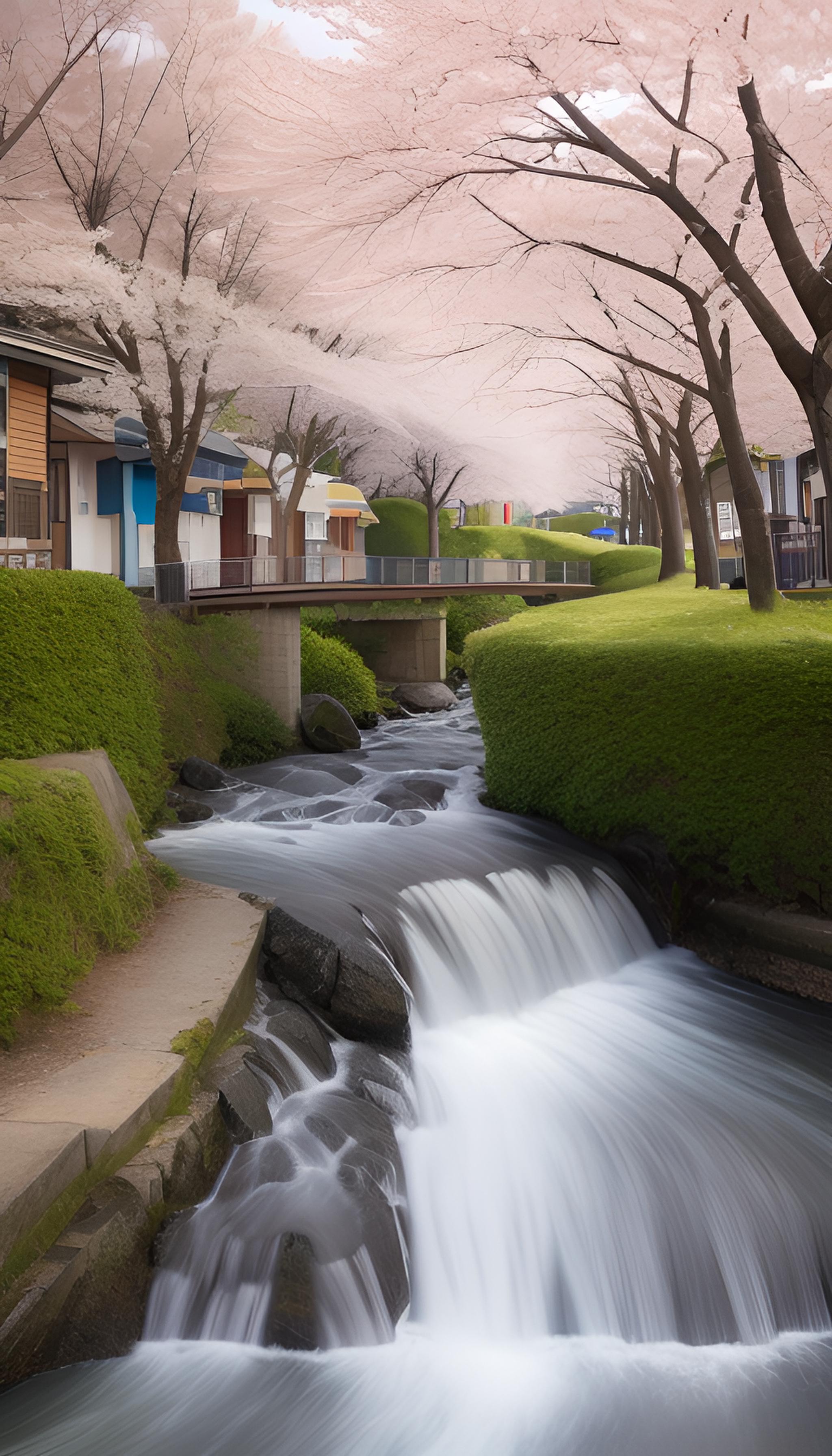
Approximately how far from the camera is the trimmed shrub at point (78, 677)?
10867mm

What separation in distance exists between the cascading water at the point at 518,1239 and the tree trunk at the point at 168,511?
44.0 ft

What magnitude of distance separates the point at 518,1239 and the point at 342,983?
2257 millimetres

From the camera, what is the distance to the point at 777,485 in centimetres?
4241

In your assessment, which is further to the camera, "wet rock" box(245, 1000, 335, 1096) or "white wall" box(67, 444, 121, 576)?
"white wall" box(67, 444, 121, 576)

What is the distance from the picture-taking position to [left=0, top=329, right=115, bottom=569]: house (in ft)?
57.0

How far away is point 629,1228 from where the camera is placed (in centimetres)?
675

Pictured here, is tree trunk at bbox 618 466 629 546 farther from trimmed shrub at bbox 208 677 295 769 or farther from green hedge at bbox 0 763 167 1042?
green hedge at bbox 0 763 167 1042

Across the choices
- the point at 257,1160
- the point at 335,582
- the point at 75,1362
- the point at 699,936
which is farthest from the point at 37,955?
the point at 335,582

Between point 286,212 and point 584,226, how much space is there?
514 cm

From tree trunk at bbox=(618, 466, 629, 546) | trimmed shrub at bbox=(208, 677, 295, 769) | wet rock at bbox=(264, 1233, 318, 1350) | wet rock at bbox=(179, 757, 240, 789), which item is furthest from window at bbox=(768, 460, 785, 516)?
wet rock at bbox=(264, 1233, 318, 1350)

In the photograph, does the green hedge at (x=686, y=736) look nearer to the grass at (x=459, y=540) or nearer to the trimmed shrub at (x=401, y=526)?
the grass at (x=459, y=540)

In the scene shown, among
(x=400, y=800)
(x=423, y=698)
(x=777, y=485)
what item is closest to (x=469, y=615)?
(x=423, y=698)

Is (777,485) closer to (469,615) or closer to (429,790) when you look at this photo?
(469,615)

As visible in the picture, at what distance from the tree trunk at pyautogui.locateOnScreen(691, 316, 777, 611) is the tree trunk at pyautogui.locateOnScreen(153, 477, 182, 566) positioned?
1087 cm
